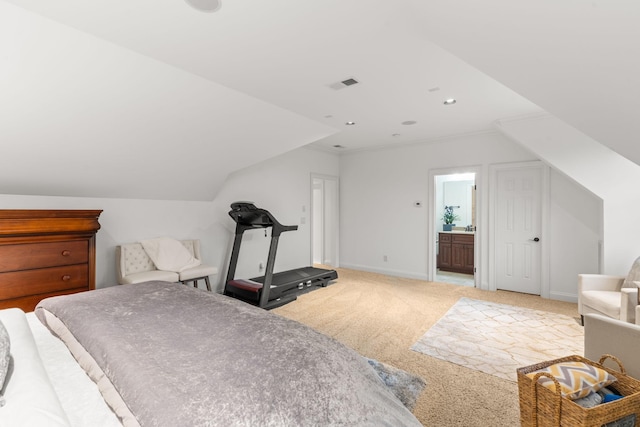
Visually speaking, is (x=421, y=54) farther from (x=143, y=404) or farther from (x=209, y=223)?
(x=209, y=223)

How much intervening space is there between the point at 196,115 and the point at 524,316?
4.54m

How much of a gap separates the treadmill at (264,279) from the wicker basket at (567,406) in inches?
118

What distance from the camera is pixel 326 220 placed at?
7.29 m

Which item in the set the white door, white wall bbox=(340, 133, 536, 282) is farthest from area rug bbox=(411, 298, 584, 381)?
white wall bbox=(340, 133, 536, 282)

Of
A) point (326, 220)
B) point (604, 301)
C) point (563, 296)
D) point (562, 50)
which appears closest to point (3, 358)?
A: point (562, 50)

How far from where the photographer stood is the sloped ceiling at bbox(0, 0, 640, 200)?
1.56 m

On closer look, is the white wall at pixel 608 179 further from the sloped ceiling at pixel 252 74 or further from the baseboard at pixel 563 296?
the baseboard at pixel 563 296

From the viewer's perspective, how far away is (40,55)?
203 cm

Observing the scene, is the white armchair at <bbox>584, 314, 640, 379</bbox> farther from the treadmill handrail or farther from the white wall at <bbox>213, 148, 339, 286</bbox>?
the white wall at <bbox>213, 148, 339, 286</bbox>

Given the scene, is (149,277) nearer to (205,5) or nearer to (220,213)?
(220,213)

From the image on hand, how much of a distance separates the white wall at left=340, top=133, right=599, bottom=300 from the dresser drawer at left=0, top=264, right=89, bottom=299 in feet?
15.8

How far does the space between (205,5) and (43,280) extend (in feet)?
9.59

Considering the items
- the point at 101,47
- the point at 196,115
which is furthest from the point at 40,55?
the point at 196,115

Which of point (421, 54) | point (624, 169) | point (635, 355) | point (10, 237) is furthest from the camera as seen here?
point (624, 169)
